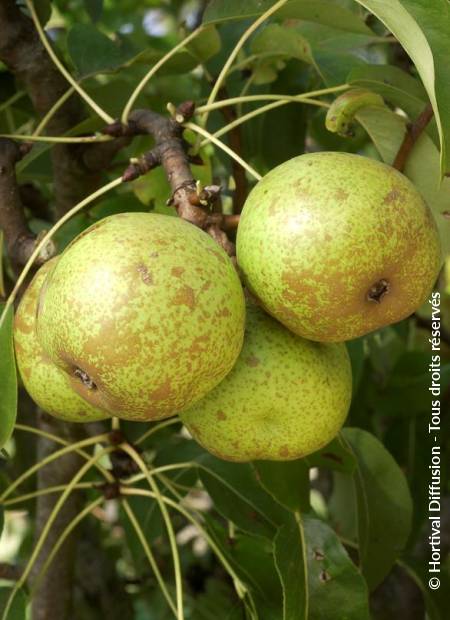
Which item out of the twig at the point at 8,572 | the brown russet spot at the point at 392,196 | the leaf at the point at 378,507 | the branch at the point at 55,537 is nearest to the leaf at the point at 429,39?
the brown russet spot at the point at 392,196

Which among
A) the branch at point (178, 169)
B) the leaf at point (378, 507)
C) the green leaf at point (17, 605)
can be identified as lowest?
the green leaf at point (17, 605)

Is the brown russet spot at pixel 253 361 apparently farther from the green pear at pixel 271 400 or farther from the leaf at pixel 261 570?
the leaf at pixel 261 570

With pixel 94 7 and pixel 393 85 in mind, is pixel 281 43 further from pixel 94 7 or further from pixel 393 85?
pixel 94 7

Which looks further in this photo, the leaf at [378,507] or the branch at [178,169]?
the leaf at [378,507]

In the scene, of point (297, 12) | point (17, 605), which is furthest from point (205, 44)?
point (17, 605)

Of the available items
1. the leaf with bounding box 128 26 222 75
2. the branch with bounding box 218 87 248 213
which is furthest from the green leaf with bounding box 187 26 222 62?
the branch with bounding box 218 87 248 213

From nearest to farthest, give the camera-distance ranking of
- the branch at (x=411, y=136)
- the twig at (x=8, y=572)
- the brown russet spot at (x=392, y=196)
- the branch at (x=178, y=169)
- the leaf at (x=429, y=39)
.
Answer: the leaf at (x=429, y=39)
the brown russet spot at (x=392, y=196)
the branch at (x=178, y=169)
the branch at (x=411, y=136)
the twig at (x=8, y=572)

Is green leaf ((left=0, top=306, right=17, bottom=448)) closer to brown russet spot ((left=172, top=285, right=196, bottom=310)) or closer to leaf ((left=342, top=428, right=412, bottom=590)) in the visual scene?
brown russet spot ((left=172, top=285, right=196, bottom=310))

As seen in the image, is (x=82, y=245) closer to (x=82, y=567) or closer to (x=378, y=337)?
(x=378, y=337)
